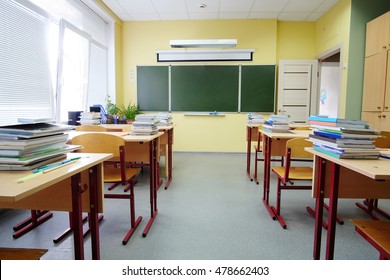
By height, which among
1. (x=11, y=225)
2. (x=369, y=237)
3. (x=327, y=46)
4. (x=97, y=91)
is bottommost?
(x=11, y=225)

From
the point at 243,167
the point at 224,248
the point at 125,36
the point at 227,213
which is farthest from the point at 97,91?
the point at 224,248

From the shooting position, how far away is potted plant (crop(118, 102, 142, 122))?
5.39m

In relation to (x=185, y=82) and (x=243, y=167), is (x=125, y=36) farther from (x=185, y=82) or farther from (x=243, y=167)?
(x=243, y=167)

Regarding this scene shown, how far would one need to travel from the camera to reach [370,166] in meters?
1.14

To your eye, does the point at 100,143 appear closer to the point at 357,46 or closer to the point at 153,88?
the point at 153,88

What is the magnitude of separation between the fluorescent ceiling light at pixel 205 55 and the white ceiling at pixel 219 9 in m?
0.72

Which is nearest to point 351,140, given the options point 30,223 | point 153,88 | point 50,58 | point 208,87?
point 30,223

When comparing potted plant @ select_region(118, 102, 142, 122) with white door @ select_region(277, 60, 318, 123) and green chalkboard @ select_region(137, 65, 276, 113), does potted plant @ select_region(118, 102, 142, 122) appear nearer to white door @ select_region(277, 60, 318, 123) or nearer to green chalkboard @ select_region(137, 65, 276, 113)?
green chalkboard @ select_region(137, 65, 276, 113)

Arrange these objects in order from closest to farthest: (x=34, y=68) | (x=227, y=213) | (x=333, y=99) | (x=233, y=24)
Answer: (x=227, y=213), (x=34, y=68), (x=233, y=24), (x=333, y=99)

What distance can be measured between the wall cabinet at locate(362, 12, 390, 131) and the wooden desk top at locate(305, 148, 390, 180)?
3027 millimetres

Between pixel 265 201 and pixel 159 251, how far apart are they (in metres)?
1.41

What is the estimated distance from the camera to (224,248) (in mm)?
1860

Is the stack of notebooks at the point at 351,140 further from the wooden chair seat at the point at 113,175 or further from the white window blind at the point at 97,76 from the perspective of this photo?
the white window blind at the point at 97,76

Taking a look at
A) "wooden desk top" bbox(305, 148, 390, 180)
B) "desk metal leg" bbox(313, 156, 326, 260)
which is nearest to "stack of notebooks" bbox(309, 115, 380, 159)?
"wooden desk top" bbox(305, 148, 390, 180)
